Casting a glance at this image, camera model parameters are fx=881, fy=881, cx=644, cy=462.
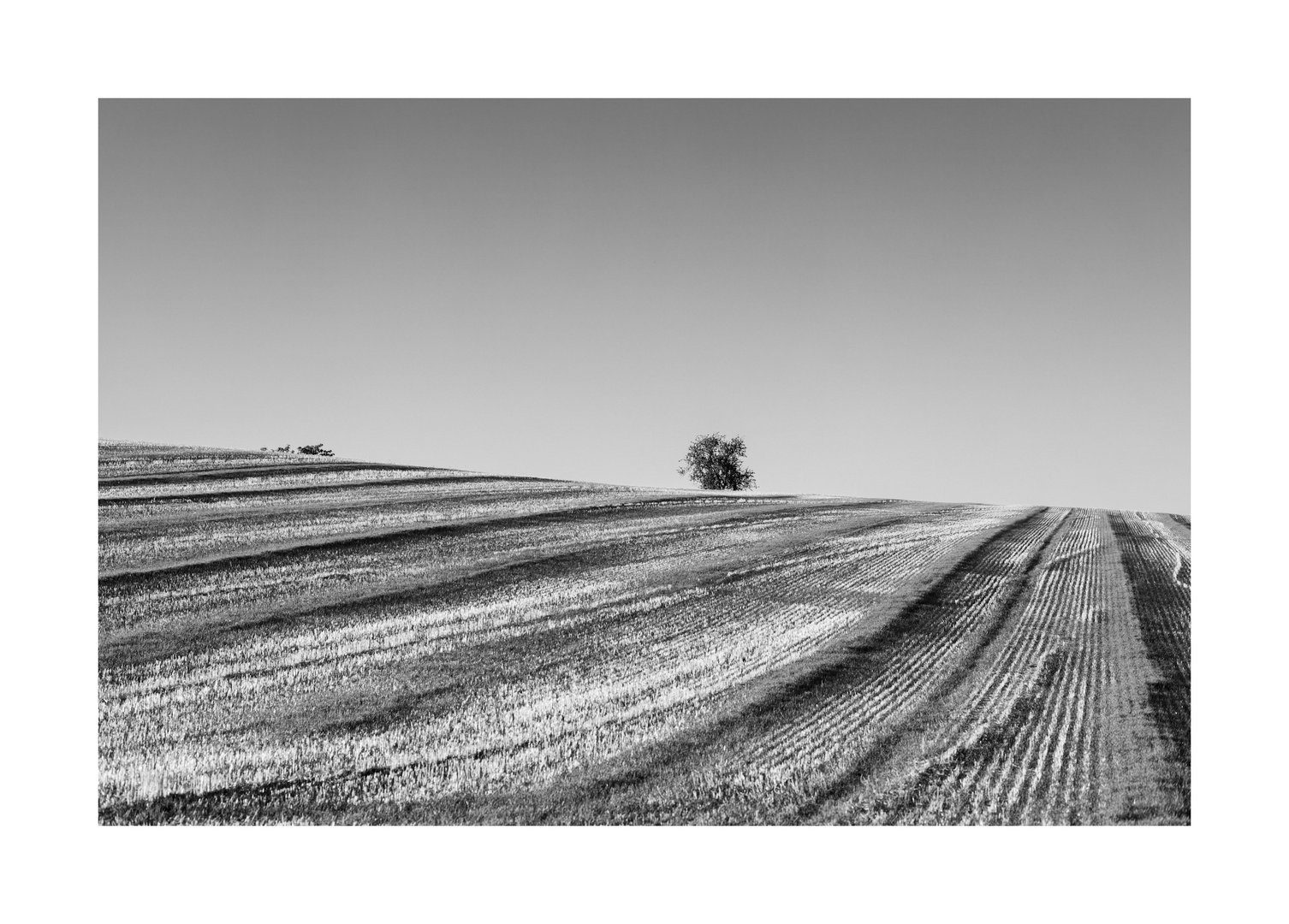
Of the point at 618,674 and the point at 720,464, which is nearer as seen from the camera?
the point at 618,674

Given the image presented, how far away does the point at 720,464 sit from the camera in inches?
2174

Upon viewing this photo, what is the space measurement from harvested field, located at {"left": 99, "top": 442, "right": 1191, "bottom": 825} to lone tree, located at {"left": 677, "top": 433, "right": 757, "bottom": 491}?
3481 centimetres

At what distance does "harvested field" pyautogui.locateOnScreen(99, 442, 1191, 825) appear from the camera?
824cm

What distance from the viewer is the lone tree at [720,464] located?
55.2 meters

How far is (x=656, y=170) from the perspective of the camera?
12430 millimetres

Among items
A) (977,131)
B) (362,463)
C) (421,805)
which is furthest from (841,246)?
(362,463)

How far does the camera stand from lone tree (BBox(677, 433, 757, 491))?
181 feet

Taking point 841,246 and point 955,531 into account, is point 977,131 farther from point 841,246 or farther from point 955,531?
point 955,531

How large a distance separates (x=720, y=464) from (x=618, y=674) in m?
44.4

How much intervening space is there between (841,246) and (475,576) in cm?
826

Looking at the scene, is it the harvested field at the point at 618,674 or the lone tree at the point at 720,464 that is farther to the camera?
the lone tree at the point at 720,464

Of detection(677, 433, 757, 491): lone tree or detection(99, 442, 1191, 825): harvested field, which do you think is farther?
detection(677, 433, 757, 491): lone tree

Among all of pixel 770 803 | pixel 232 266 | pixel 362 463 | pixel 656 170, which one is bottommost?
pixel 770 803

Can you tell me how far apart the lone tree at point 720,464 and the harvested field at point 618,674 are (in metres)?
34.8
